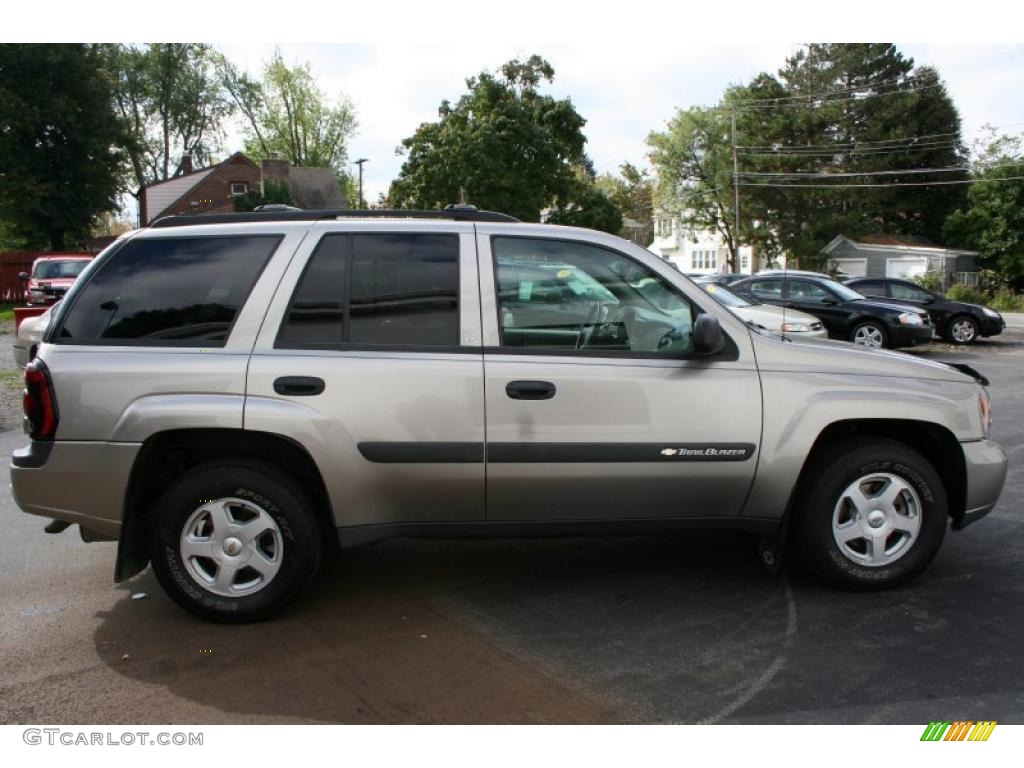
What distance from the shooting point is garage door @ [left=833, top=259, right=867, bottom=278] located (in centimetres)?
5109

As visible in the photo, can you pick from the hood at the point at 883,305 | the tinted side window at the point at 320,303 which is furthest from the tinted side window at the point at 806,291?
the tinted side window at the point at 320,303

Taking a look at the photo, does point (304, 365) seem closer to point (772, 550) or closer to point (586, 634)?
point (586, 634)

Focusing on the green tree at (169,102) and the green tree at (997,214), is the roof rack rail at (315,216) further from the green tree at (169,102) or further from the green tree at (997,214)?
the green tree at (169,102)

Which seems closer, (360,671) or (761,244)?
(360,671)

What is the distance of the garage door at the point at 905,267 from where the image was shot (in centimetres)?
4741

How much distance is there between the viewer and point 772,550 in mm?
4457

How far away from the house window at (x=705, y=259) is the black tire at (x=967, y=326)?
4749cm

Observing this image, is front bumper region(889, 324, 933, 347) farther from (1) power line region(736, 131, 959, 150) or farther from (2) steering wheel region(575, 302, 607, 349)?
(1) power line region(736, 131, 959, 150)

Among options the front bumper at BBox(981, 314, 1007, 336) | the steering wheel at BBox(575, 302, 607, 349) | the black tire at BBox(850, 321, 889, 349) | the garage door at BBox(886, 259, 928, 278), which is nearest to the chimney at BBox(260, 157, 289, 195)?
the garage door at BBox(886, 259, 928, 278)

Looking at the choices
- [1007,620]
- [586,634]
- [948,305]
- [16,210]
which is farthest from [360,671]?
[16,210]

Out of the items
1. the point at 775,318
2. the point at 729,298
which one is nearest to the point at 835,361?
the point at 775,318

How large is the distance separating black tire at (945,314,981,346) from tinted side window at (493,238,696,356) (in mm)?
16847

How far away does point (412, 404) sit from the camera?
4004 mm

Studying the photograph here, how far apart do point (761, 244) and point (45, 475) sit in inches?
2160
